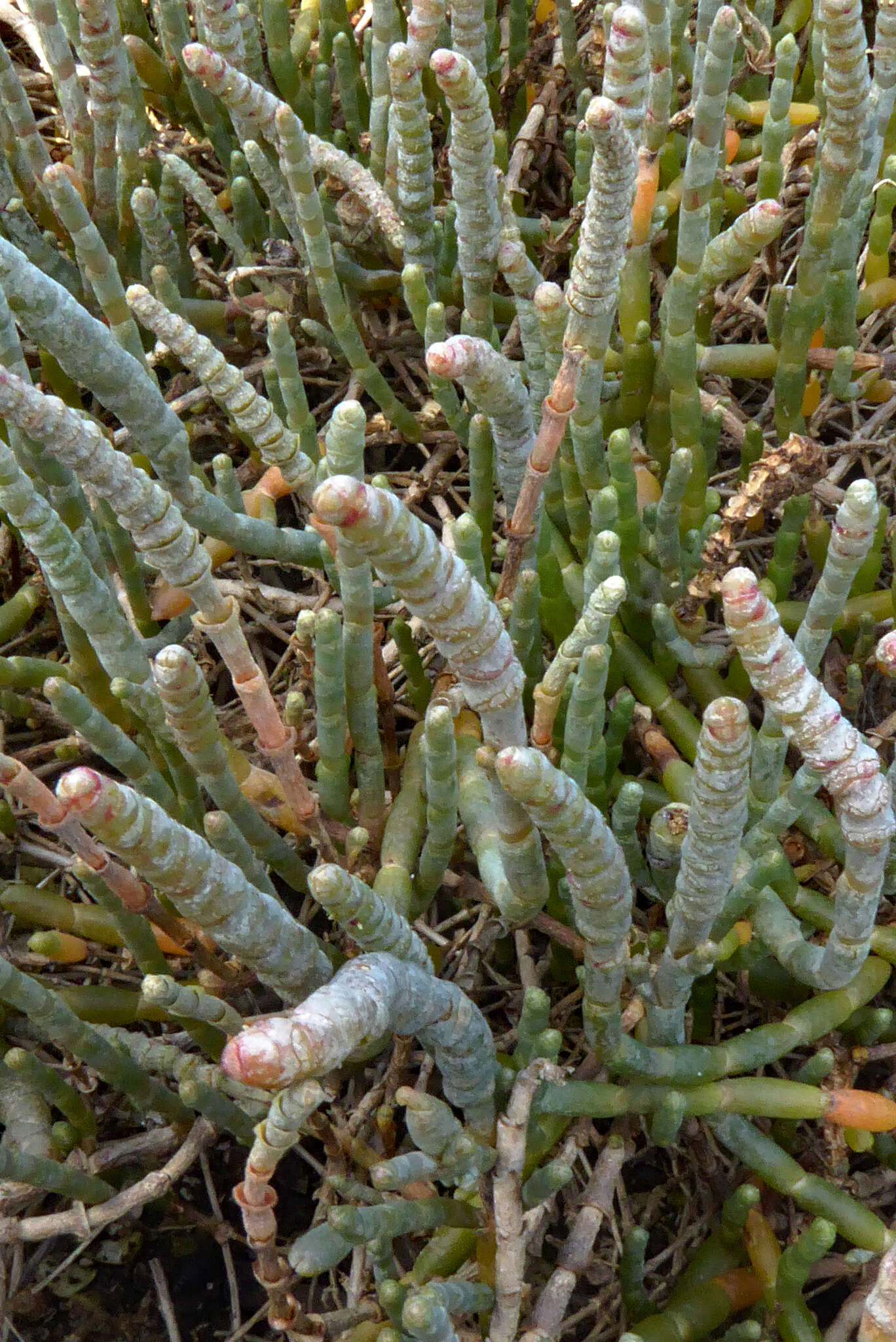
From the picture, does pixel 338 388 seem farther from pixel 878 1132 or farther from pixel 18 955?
pixel 878 1132

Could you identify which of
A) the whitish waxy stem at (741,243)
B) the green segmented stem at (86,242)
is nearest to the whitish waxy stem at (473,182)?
the whitish waxy stem at (741,243)

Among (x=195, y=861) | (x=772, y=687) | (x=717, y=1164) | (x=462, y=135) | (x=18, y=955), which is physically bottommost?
(x=717, y=1164)

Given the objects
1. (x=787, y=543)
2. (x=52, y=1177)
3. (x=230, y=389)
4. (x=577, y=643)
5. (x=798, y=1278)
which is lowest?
(x=798, y=1278)

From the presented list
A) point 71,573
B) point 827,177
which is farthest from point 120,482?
point 827,177

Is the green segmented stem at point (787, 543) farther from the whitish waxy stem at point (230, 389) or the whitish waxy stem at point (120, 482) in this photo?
the whitish waxy stem at point (120, 482)

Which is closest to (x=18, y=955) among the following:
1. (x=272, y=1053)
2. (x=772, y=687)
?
(x=272, y=1053)

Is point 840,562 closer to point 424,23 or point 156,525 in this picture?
point 156,525
